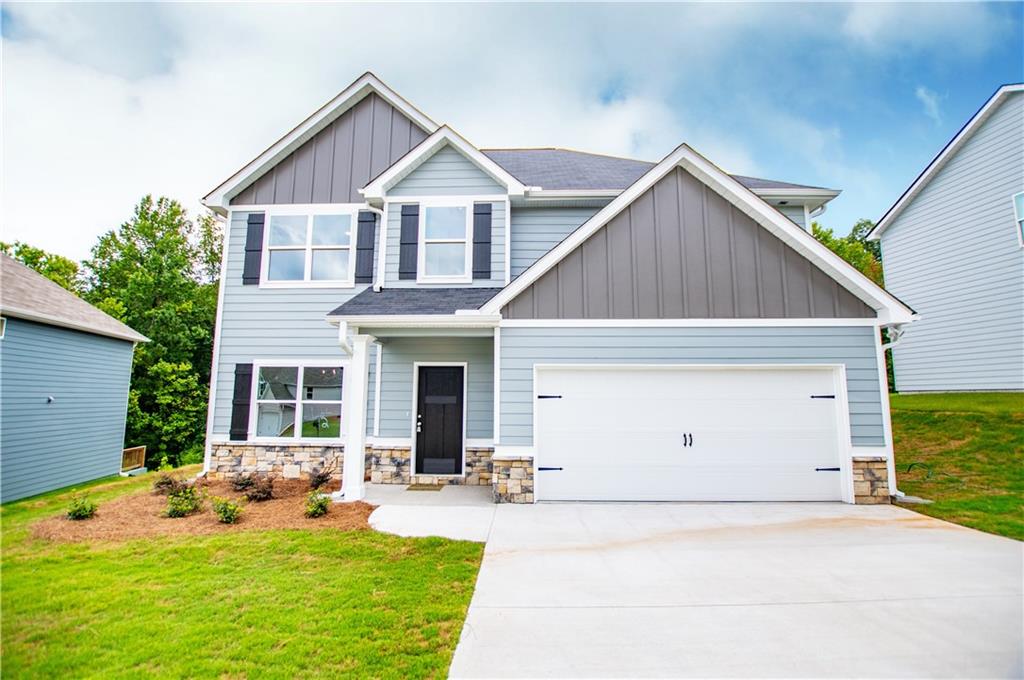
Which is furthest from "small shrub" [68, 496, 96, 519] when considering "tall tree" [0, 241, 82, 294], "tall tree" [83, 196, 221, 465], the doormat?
"tall tree" [0, 241, 82, 294]

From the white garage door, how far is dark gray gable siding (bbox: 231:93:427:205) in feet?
19.7

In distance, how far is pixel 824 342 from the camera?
22.3ft

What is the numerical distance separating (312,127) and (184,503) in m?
7.56

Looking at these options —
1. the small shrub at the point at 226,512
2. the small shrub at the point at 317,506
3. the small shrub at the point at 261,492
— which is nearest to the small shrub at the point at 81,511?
the small shrub at the point at 261,492

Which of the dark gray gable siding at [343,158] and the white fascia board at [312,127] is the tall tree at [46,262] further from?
the dark gray gable siding at [343,158]

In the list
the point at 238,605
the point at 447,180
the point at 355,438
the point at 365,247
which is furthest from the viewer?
the point at 365,247

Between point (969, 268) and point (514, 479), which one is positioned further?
point (969, 268)

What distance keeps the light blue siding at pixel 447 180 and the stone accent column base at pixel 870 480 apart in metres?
7.66

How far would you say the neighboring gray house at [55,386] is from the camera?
26.7ft

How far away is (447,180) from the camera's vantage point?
348 inches

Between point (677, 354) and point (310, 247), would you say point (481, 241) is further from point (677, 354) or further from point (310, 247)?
point (677, 354)

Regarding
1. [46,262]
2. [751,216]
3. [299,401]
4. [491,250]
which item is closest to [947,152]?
[751,216]

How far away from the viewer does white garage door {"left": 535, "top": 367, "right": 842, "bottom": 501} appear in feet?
22.0

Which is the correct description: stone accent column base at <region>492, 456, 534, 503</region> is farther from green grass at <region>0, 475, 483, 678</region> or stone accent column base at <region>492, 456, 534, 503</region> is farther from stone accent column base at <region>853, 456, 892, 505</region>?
stone accent column base at <region>853, 456, 892, 505</region>
